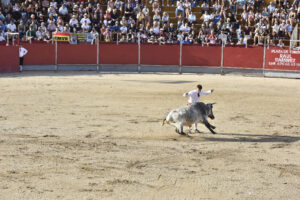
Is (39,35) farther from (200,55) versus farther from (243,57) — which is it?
(243,57)

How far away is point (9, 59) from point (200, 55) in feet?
31.2

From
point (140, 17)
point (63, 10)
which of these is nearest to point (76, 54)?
point (63, 10)

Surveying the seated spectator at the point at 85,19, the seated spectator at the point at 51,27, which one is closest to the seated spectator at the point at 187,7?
the seated spectator at the point at 85,19

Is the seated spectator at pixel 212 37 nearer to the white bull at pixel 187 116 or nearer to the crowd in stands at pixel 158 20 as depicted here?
the crowd in stands at pixel 158 20

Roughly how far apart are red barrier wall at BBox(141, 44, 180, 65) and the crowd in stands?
0.79 m

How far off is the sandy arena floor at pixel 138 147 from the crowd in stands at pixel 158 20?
878 centimetres

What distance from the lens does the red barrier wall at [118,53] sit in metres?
27.3

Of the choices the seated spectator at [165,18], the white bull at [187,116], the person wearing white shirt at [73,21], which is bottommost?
the white bull at [187,116]

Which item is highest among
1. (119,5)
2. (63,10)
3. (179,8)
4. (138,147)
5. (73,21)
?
(119,5)

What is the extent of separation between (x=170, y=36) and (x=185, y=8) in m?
3.40

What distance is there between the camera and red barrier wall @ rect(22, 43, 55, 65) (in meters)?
26.5

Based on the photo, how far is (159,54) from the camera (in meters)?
27.5

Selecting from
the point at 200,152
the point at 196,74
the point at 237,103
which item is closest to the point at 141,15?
the point at 196,74

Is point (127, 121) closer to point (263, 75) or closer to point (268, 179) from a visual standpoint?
point (268, 179)
